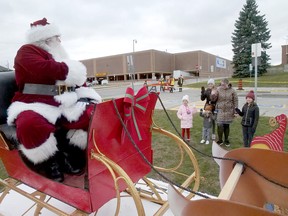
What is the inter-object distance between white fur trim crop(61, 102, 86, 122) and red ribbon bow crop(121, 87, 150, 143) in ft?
1.15

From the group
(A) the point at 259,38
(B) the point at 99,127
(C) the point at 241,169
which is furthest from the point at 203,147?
(A) the point at 259,38

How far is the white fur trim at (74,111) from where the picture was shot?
1.82 metres

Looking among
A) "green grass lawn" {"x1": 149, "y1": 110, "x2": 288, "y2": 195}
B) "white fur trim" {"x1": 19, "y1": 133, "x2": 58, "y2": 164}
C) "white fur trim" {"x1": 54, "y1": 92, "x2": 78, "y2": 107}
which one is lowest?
"green grass lawn" {"x1": 149, "y1": 110, "x2": 288, "y2": 195}

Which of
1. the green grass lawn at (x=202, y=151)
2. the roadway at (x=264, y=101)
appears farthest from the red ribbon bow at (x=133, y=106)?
the roadway at (x=264, y=101)

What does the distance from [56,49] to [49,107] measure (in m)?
0.60

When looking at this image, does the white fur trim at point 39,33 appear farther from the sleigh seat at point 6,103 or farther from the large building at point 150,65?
the large building at point 150,65

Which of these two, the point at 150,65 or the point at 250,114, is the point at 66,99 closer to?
the point at 250,114

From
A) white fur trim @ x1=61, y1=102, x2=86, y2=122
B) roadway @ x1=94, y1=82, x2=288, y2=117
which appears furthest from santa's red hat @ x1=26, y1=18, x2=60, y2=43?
roadway @ x1=94, y1=82, x2=288, y2=117

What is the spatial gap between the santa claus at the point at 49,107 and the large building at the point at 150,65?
163 feet

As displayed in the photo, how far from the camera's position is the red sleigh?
1.63 metres

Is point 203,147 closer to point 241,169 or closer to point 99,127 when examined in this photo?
point 241,169

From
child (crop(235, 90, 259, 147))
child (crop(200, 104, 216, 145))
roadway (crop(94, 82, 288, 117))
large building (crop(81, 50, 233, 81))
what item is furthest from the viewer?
large building (crop(81, 50, 233, 81))

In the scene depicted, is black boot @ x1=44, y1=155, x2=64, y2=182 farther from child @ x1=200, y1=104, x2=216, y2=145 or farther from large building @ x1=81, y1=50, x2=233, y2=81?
large building @ x1=81, y1=50, x2=233, y2=81

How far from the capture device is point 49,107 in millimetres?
1859
